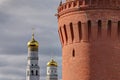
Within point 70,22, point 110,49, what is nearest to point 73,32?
point 70,22

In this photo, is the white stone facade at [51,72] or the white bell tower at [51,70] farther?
the white stone facade at [51,72]

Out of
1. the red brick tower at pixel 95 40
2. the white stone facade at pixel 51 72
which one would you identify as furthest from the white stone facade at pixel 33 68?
the red brick tower at pixel 95 40

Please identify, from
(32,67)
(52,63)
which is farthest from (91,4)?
(52,63)

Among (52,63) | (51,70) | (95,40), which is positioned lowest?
(95,40)

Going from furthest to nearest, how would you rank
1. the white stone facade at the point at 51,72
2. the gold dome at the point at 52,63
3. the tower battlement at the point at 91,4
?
the white stone facade at the point at 51,72 < the gold dome at the point at 52,63 < the tower battlement at the point at 91,4

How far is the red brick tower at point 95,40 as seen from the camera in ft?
101

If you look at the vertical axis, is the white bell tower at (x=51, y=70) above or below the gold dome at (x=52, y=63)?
below

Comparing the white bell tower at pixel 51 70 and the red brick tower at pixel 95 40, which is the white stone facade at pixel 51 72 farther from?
the red brick tower at pixel 95 40

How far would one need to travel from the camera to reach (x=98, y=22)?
1219 inches

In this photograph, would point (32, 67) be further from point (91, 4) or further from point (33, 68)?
point (91, 4)

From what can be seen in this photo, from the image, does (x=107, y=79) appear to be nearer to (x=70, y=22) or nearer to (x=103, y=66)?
(x=103, y=66)

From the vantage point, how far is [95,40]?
31094 mm

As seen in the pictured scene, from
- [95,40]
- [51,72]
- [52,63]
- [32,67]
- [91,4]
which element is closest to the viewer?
[95,40]

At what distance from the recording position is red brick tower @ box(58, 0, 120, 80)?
30.9 meters
